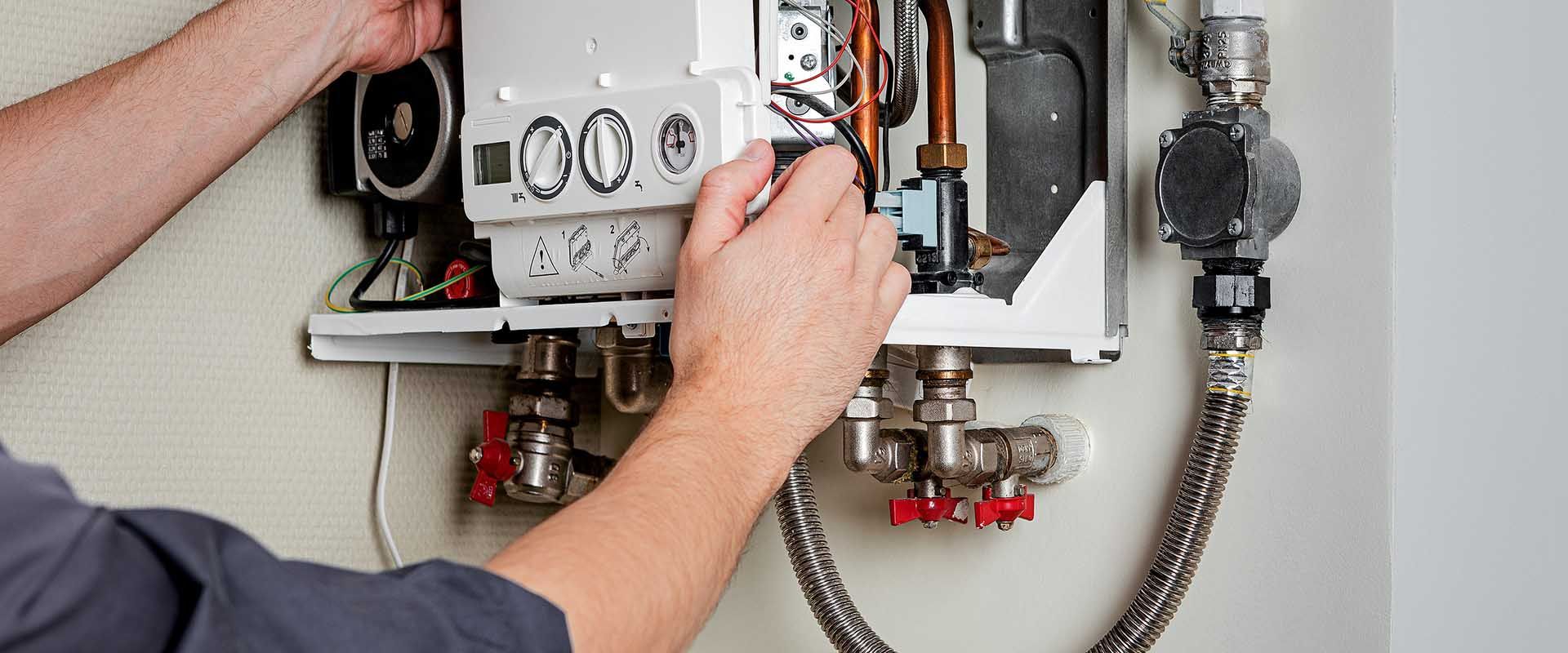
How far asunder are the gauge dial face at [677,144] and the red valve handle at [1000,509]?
0.40 m

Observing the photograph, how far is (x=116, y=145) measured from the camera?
0.86 metres

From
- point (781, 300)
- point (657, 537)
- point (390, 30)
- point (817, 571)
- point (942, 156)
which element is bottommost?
point (817, 571)

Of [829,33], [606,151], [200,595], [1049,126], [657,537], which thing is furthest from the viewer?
[1049,126]

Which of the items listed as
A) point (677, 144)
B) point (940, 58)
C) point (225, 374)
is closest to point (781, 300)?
point (677, 144)

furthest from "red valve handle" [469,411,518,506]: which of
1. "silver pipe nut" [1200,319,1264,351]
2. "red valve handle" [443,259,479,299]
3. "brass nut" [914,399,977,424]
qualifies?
"silver pipe nut" [1200,319,1264,351]

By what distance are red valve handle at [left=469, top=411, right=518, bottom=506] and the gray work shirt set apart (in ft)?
2.27

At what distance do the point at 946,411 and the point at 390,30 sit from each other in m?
0.52

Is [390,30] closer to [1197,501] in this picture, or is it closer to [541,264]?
[541,264]

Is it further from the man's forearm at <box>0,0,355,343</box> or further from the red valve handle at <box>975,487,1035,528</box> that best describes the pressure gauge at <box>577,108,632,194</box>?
the red valve handle at <box>975,487,1035,528</box>

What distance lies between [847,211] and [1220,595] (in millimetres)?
450

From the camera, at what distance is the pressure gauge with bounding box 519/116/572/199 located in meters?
0.83

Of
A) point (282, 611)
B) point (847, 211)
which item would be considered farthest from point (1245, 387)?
point (282, 611)

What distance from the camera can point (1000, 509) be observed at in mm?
1009

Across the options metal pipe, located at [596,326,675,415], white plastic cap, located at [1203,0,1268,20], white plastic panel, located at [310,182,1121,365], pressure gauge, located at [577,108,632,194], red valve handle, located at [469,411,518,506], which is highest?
white plastic cap, located at [1203,0,1268,20]
